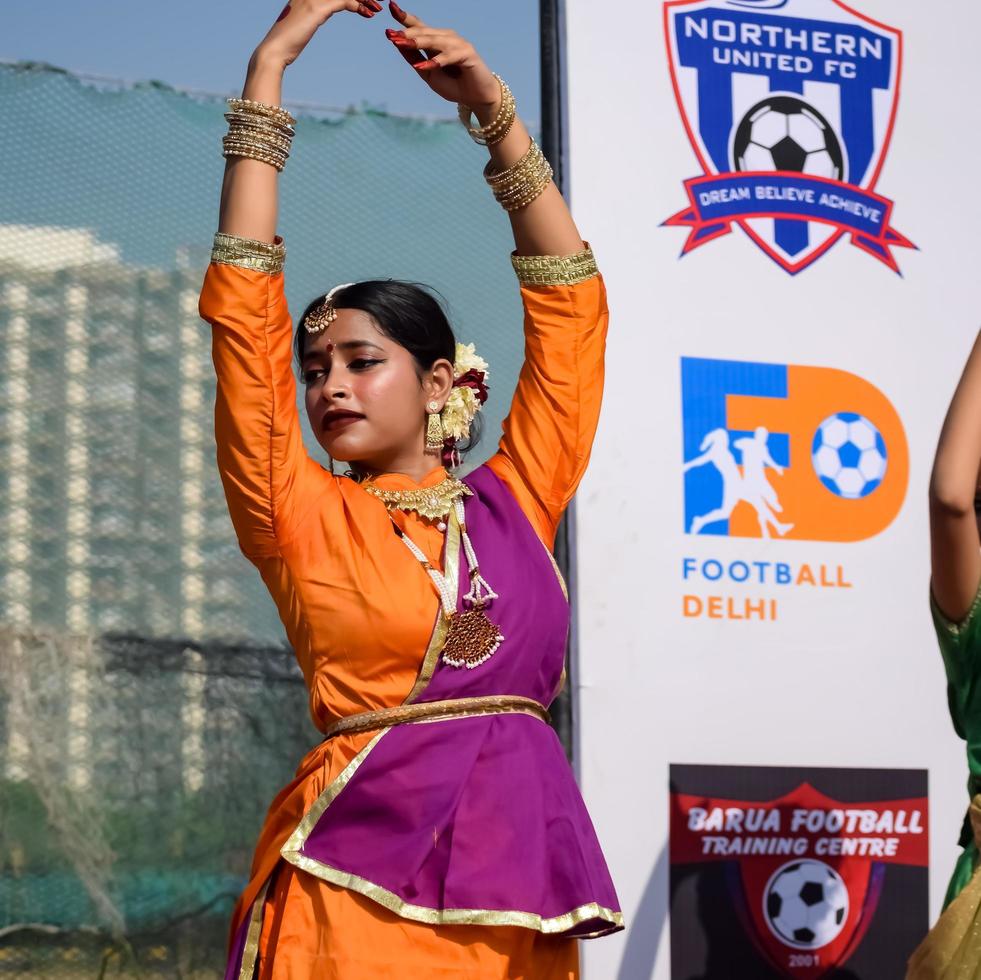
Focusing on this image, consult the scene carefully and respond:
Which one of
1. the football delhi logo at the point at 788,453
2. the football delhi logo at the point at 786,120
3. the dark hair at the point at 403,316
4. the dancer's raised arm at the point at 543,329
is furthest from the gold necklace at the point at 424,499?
the football delhi logo at the point at 786,120

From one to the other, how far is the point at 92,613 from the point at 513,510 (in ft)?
4.28

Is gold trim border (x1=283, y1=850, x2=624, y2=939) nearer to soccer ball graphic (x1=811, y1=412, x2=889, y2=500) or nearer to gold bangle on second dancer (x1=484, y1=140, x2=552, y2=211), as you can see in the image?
gold bangle on second dancer (x1=484, y1=140, x2=552, y2=211)

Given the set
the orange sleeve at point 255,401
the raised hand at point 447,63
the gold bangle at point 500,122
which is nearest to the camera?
the orange sleeve at point 255,401

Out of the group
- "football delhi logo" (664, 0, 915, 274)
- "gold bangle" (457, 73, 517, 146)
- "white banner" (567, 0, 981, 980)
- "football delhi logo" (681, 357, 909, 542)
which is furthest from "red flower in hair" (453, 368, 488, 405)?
"football delhi logo" (664, 0, 915, 274)

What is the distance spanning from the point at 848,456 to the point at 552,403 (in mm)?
1519

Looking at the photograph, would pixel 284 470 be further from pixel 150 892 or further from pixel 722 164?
pixel 722 164

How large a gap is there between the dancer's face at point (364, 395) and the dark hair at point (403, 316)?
0.01 m

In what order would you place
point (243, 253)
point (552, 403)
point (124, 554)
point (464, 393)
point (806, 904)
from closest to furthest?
point (243, 253)
point (552, 403)
point (464, 393)
point (124, 554)
point (806, 904)

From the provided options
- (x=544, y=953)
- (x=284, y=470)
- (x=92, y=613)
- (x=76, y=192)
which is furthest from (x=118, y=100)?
(x=544, y=953)

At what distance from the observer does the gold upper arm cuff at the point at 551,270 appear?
2.34 m

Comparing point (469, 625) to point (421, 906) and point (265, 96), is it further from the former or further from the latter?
point (265, 96)

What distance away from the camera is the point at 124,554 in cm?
328

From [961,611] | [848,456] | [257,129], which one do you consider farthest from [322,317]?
[848,456]

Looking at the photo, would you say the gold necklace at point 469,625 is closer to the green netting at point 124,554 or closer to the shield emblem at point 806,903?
the green netting at point 124,554
